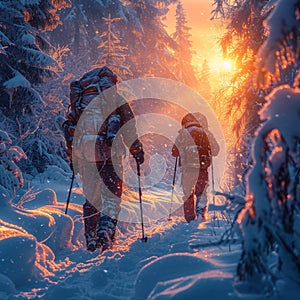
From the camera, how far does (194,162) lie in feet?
21.9

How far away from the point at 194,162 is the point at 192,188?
0.55 metres

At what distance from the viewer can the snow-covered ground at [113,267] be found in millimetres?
1914

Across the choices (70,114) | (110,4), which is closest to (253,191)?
(70,114)

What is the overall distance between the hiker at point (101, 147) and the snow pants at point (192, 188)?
6.41ft

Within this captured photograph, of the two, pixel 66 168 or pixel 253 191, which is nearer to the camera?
pixel 253 191

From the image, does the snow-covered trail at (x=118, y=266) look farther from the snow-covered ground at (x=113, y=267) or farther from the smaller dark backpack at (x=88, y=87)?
the smaller dark backpack at (x=88, y=87)

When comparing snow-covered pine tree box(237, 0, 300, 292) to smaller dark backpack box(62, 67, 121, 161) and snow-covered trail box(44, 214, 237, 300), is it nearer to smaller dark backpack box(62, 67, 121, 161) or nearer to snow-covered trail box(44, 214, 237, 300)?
snow-covered trail box(44, 214, 237, 300)

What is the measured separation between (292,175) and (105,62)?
A: 1489cm

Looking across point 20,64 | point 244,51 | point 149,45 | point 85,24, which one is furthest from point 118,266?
point 149,45

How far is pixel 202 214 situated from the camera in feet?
22.6

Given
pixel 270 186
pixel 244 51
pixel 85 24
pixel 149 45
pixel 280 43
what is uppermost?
pixel 149 45

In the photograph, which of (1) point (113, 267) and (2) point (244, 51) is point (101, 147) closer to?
(1) point (113, 267)

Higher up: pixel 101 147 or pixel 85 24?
pixel 85 24

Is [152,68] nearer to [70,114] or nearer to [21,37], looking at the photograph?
[21,37]
